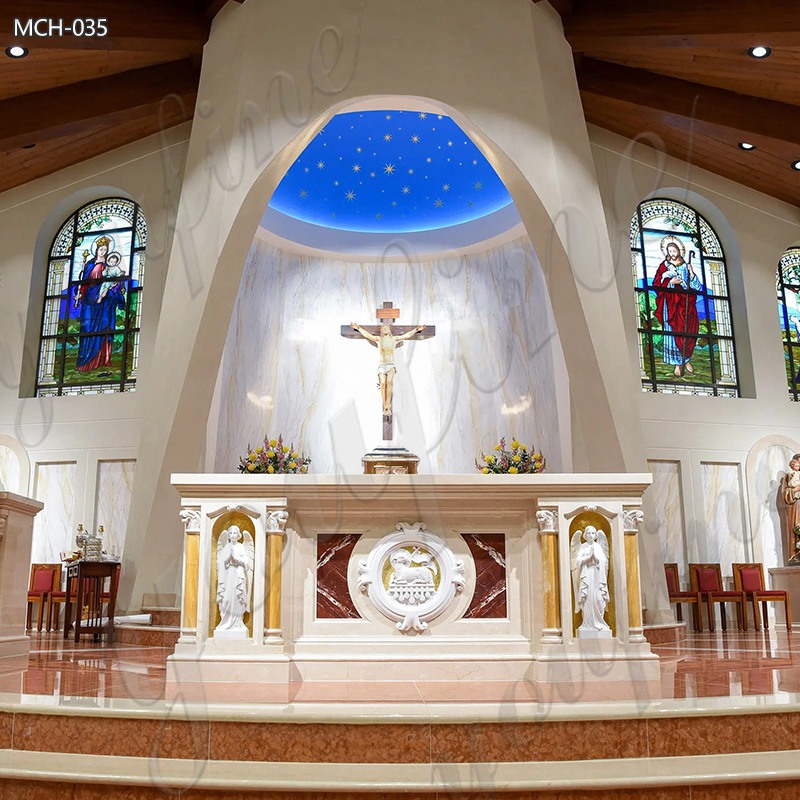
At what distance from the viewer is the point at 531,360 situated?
1090 centimetres

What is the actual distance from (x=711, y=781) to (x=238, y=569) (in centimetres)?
234

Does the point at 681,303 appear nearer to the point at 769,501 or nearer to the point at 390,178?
the point at 769,501

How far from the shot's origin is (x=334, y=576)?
4559mm

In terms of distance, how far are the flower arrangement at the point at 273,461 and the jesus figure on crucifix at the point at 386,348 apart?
1.50m

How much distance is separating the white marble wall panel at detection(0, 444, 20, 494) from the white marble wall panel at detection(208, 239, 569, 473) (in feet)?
9.00

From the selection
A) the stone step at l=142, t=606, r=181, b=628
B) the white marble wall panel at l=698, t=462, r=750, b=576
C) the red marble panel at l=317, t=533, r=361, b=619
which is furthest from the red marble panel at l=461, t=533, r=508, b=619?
the white marble wall panel at l=698, t=462, r=750, b=576

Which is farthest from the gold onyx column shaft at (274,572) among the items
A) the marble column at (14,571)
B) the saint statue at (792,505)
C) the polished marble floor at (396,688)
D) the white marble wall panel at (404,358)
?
the saint statue at (792,505)

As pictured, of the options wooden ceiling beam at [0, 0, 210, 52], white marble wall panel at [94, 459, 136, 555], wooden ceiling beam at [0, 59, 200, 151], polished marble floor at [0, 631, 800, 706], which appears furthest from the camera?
white marble wall panel at [94, 459, 136, 555]

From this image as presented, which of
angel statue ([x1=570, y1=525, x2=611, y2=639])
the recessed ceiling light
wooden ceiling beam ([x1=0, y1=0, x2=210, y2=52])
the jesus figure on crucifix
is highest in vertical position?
wooden ceiling beam ([x1=0, y1=0, x2=210, y2=52])

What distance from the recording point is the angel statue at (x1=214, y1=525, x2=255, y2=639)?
4262 millimetres

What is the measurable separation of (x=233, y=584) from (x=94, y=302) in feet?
25.7

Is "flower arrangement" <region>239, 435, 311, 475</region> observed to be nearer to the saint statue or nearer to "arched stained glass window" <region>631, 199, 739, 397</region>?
"arched stained glass window" <region>631, 199, 739, 397</region>

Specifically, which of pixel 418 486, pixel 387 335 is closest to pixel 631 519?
pixel 418 486

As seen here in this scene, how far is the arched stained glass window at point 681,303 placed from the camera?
36.6 feet
